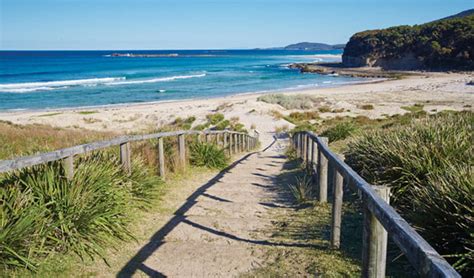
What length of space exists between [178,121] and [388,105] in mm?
17802

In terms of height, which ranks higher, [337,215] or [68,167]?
[68,167]

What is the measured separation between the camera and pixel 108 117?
1257 inches

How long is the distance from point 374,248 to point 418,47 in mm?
95301

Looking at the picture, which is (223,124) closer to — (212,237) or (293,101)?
(293,101)

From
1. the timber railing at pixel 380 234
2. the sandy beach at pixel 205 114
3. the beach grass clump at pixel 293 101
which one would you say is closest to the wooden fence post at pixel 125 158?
the timber railing at pixel 380 234

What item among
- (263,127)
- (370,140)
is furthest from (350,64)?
(370,140)

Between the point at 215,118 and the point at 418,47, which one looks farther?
the point at 418,47

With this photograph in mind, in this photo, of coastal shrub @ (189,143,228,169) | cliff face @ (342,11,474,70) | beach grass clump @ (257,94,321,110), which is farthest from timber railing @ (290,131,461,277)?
cliff face @ (342,11,474,70)

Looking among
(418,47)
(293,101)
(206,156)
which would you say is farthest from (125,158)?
(418,47)

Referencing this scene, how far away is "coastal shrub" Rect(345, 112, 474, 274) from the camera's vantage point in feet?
14.9

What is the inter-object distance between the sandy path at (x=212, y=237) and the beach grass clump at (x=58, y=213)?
52 centimetres

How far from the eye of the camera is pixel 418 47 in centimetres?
9019

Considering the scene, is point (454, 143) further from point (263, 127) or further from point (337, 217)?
point (263, 127)

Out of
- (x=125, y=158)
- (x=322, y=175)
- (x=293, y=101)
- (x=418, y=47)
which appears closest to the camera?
(x=322, y=175)
